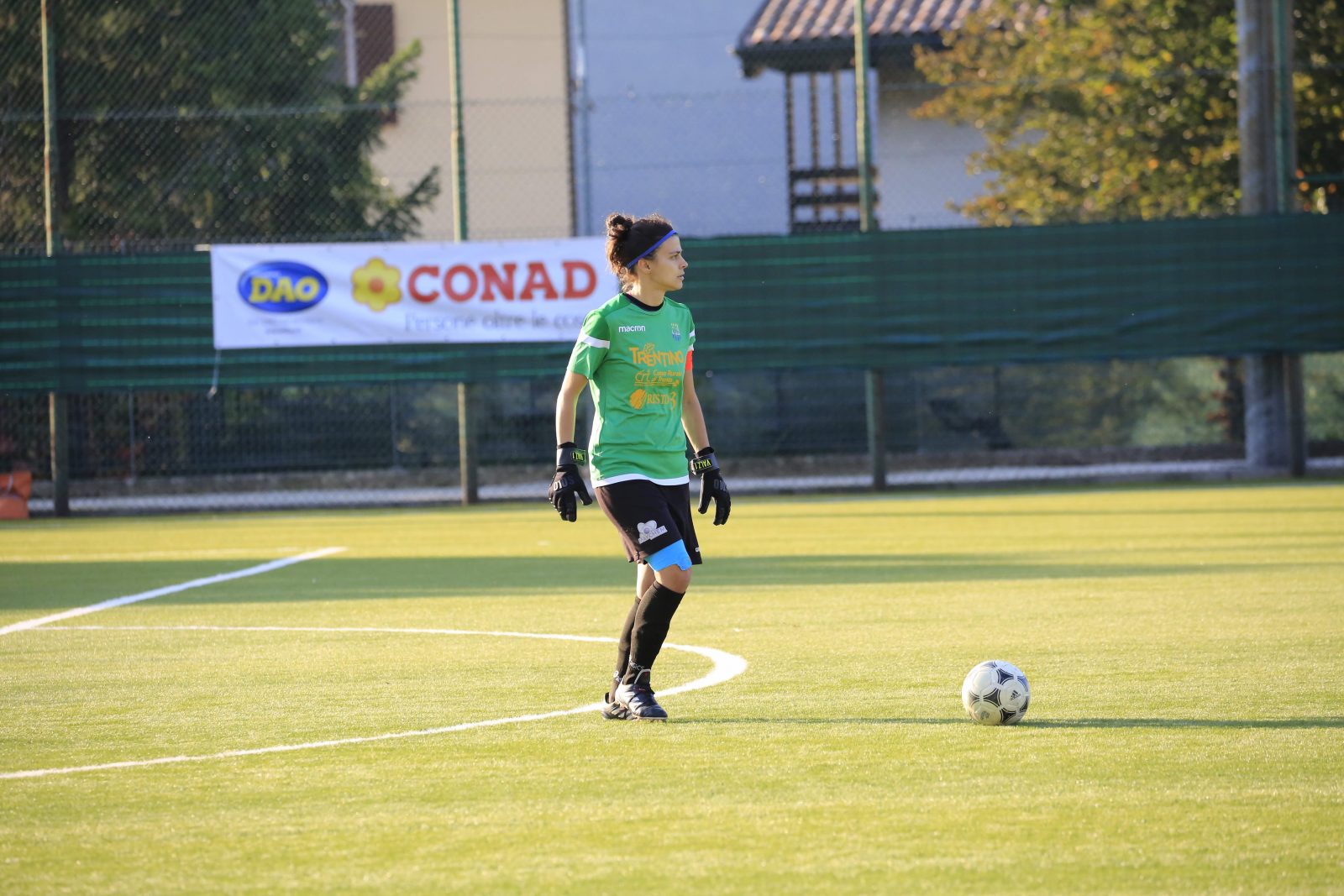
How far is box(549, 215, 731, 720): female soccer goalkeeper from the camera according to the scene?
662cm

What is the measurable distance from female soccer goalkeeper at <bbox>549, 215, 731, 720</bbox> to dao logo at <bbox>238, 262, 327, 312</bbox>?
13299mm

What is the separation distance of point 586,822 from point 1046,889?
134cm

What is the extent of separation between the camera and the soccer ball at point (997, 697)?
19.9ft

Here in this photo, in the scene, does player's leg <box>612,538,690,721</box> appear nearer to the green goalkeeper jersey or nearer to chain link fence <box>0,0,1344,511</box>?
the green goalkeeper jersey

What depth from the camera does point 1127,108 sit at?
22.1m

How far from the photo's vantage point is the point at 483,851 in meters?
4.45

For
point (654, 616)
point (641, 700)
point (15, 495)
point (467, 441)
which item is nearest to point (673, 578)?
point (654, 616)

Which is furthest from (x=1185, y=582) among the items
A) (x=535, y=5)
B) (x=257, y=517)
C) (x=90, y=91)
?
(x=535, y=5)

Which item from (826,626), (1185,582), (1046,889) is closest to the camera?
(1046,889)

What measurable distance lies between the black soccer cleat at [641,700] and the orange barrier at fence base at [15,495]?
14948 mm

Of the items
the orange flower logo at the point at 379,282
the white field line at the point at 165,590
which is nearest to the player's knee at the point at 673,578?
the white field line at the point at 165,590

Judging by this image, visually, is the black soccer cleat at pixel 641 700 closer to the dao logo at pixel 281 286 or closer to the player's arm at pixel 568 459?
the player's arm at pixel 568 459

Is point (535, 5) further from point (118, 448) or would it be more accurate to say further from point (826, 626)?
point (826, 626)

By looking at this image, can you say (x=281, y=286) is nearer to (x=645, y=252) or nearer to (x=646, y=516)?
(x=645, y=252)
